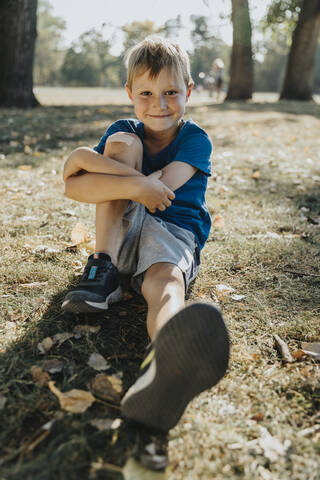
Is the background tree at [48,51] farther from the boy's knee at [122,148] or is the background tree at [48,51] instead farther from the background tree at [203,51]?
the boy's knee at [122,148]

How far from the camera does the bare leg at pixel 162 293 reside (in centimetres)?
149

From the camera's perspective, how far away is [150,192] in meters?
1.81

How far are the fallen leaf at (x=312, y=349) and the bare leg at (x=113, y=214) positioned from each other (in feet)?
3.09

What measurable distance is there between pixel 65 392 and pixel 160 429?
380 mm

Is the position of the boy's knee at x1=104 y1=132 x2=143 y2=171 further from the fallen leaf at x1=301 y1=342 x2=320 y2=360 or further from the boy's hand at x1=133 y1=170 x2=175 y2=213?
the fallen leaf at x1=301 y1=342 x2=320 y2=360

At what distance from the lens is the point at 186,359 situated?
120 centimetres

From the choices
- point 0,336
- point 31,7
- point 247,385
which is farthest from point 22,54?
point 247,385

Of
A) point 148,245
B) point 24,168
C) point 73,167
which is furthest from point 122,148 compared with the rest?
point 24,168

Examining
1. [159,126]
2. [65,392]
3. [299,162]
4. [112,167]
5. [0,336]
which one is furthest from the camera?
[299,162]

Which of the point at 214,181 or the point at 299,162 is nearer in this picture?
the point at 214,181

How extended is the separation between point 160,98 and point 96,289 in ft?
3.37

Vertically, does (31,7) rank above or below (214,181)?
above

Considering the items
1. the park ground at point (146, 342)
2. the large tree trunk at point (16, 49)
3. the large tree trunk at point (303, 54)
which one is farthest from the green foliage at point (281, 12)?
the park ground at point (146, 342)

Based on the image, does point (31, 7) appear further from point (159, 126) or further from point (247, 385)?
point (247, 385)
